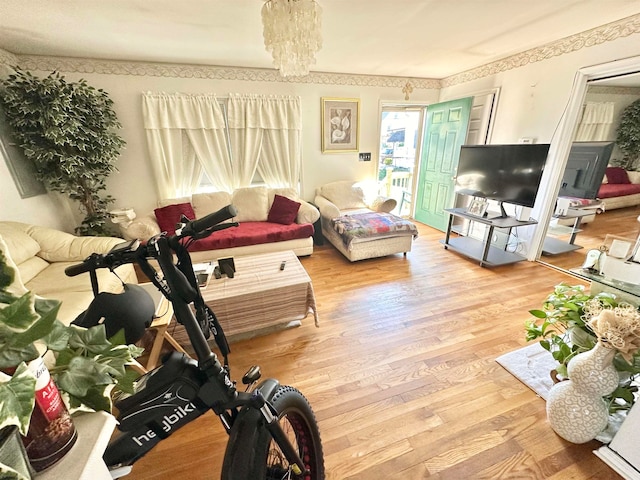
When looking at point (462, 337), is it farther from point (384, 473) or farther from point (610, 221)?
point (610, 221)

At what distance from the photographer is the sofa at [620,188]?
3504 mm

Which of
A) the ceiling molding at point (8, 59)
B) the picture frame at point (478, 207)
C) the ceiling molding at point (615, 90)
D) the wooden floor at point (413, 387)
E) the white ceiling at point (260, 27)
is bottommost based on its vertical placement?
the wooden floor at point (413, 387)

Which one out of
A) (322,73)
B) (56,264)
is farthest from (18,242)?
(322,73)

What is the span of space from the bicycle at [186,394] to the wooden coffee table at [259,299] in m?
1.05

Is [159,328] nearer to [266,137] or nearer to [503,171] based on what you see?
[266,137]

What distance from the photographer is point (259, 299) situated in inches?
76.4

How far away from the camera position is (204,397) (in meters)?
0.77

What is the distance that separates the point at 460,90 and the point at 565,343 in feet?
12.5

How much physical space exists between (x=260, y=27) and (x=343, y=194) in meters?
2.28

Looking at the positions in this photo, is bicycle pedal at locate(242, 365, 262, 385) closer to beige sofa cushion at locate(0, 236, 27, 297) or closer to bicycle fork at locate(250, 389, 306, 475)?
bicycle fork at locate(250, 389, 306, 475)

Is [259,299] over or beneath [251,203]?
beneath

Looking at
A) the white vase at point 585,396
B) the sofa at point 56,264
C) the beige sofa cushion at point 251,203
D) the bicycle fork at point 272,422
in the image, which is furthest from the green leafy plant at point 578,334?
the beige sofa cushion at point 251,203

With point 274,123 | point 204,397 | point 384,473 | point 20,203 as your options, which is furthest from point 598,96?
point 20,203

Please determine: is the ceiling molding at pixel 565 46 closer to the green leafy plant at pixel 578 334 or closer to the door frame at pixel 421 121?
the door frame at pixel 421 121
